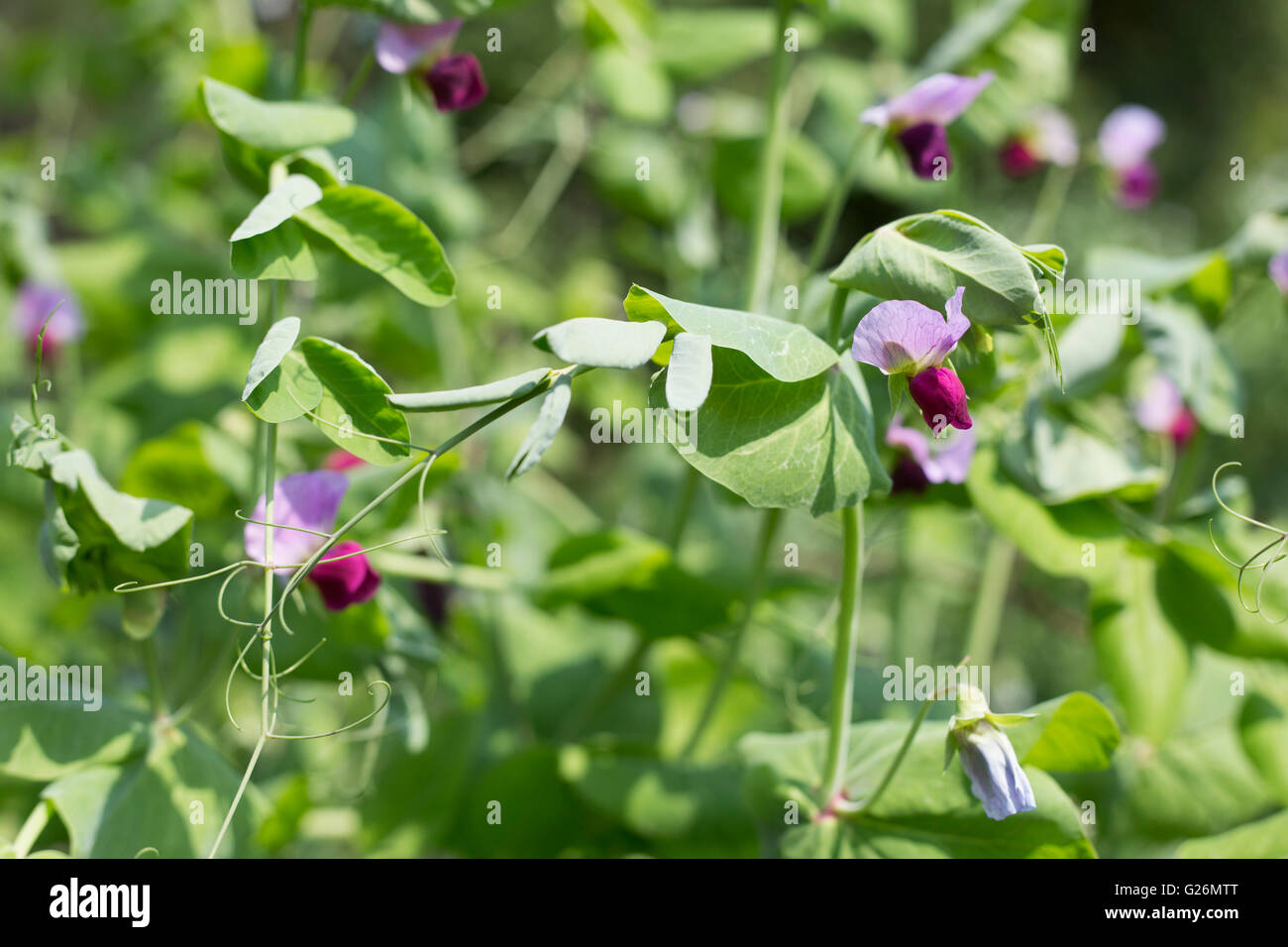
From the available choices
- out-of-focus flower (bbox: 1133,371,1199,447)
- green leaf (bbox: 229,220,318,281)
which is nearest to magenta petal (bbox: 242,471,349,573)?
green leaf (bbox: 229,220,318,281)

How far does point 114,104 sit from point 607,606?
3.84ft

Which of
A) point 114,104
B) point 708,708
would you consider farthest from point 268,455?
point 114,104

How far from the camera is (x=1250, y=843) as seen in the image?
56 cm

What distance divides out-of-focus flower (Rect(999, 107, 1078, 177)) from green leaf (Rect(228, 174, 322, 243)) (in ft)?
2.05

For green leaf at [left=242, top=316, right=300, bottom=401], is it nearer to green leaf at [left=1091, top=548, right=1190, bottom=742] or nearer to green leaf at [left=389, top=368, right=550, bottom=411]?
green leaf at [left=389, top=368, right=550, bottom=411]

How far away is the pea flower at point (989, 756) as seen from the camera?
1.38 ft

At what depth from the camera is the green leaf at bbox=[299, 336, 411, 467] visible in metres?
0.43

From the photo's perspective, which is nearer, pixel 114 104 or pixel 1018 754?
pixel 1018 754

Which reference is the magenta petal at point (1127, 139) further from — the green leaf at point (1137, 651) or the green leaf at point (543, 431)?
the green leaf at point (543, 431)

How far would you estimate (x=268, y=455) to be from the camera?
1.52 feet

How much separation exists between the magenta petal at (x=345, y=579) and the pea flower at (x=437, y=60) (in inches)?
10.4

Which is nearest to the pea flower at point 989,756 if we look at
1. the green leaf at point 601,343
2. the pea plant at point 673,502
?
the pea plant at point 673,502

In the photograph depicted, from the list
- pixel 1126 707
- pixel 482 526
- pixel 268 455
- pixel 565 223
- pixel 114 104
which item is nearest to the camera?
pixel 268 455
